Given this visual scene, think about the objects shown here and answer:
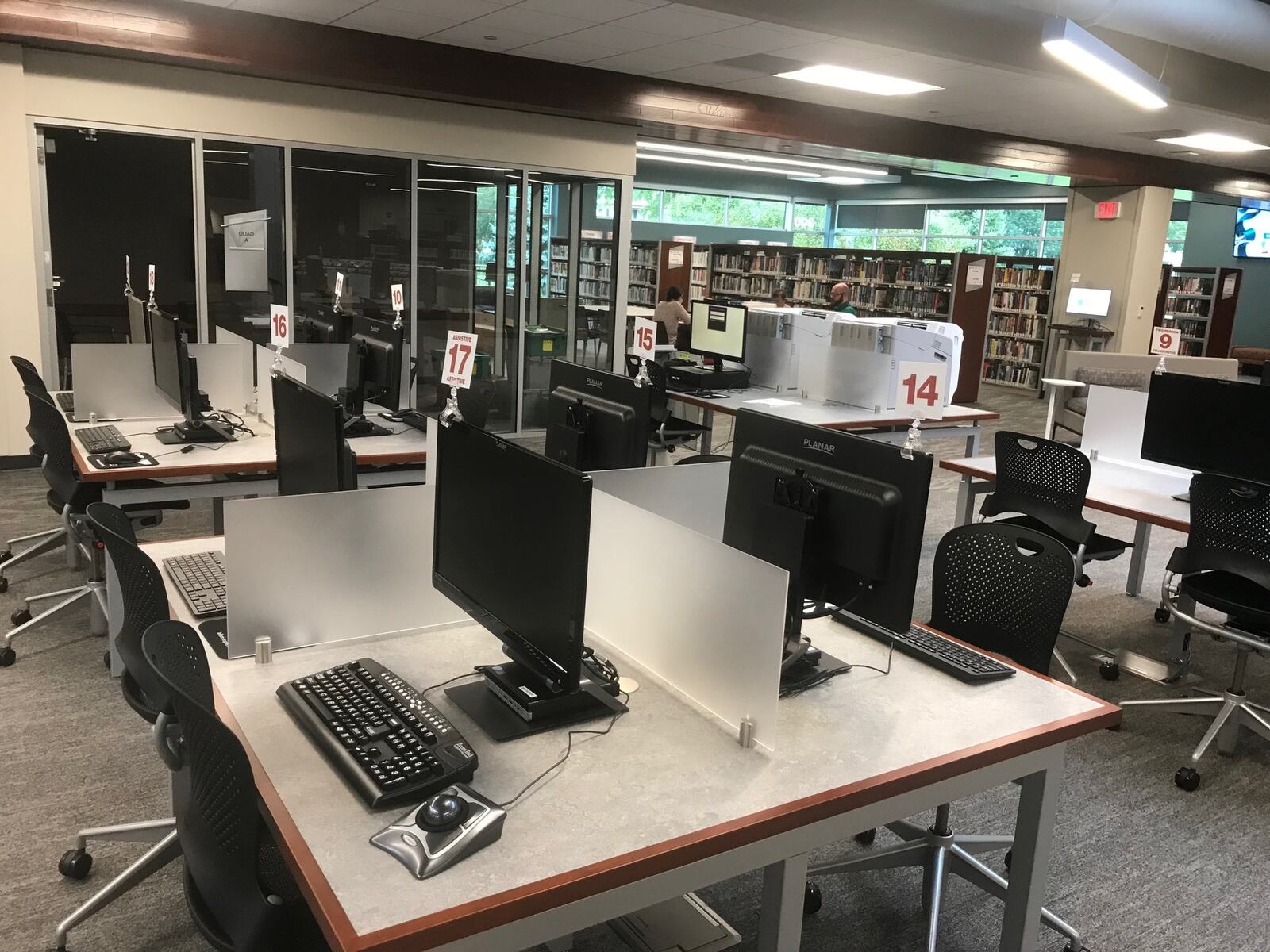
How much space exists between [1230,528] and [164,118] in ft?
20.3

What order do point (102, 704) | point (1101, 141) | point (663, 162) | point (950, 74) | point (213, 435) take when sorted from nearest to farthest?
1. point (102, 704)
2. point (213, 435)
3. point (950, 74)
4. point (1101, 141)
5. point (663, 162)

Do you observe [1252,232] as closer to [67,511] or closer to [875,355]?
[875,355]

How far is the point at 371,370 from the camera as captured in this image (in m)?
4.24

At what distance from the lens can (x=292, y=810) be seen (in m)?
1.48

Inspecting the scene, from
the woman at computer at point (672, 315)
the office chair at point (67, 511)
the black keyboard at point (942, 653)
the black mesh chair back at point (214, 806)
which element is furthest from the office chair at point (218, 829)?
the woman at computer at point (672, 315)

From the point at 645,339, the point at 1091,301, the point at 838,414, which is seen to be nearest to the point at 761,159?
the point at 1091,301

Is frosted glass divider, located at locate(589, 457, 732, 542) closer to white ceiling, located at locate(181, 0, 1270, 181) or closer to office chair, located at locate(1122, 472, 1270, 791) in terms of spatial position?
office chair, located at locate(1122, 472, 1270, 791)

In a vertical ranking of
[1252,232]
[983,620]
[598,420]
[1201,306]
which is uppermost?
[1252,232]

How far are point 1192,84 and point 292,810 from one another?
797 cm

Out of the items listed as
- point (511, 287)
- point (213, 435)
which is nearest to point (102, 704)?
point (213, 435)

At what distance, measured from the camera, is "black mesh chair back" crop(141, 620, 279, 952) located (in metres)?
1.33

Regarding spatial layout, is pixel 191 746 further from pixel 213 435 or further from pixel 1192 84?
pixel 1192 84

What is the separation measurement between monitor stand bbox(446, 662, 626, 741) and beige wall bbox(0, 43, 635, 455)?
18.3ft

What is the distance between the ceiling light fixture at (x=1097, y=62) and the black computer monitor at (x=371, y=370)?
3101 mm
